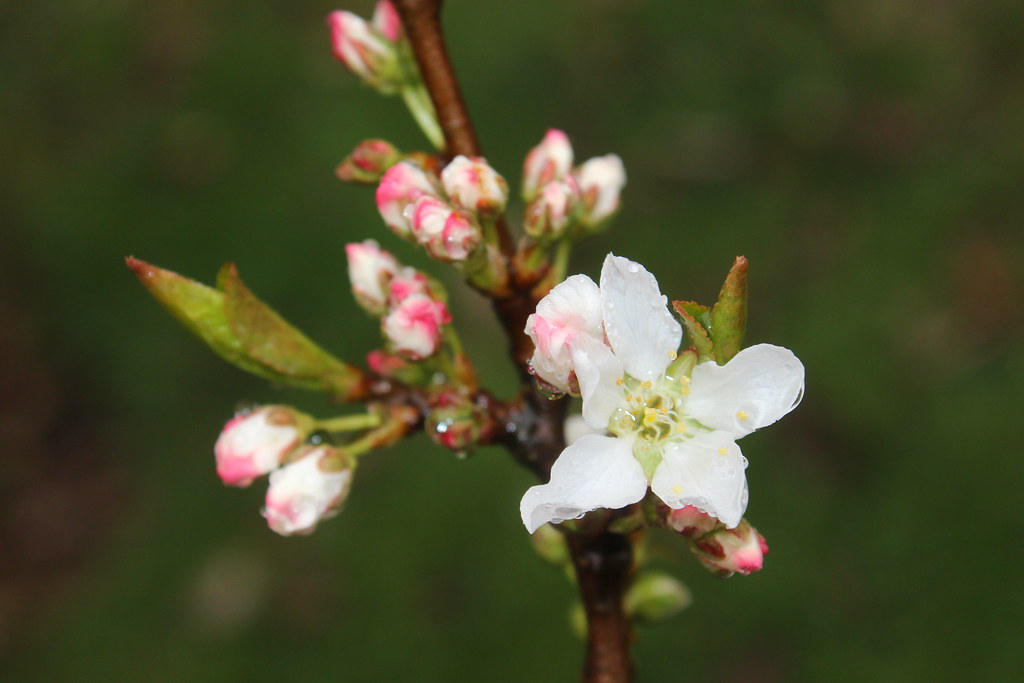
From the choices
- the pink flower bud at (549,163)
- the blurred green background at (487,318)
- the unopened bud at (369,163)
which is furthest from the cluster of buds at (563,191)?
the blurred green background at (487,318)

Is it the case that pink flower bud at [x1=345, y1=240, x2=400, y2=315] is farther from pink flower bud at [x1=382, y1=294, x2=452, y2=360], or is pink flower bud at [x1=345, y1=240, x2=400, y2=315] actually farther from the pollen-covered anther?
the pollen-covered anther

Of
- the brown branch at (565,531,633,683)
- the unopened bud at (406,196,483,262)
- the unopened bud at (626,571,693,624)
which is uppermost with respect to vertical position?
the unopened bud at (406,196,483,262)

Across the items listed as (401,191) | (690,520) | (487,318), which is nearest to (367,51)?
(401,191)

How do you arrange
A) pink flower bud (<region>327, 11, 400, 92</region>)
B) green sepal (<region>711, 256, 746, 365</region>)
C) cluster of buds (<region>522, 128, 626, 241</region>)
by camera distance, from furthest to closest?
pink flower bud (<region>327, 11, 400, 92</region>) → cluster of buds (<region>522, 128, 626, 241</region>) → green sepal (<region>711, 256, 746, 365</region>)

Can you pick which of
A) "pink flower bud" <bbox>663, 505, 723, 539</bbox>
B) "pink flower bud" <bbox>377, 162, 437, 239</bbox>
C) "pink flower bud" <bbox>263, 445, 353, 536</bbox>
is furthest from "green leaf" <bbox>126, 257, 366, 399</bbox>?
"pink flower bud" <bbox>663, 505, 723, 539</bbox>

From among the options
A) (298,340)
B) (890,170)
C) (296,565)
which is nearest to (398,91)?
(298,340)

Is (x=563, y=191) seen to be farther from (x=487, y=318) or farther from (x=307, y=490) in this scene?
(x=487, y=318)

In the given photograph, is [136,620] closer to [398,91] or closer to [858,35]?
[398,91]
